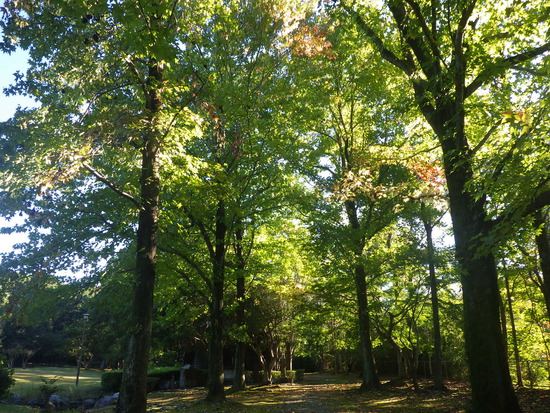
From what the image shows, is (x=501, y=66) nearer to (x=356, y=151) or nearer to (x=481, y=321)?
(x=481, y=321)

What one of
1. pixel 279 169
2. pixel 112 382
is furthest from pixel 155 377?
pixel 279 169

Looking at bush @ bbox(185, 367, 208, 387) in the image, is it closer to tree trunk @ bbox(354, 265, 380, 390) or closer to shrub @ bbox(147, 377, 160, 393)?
shrub @ bbox(147, 377, 160, 393)

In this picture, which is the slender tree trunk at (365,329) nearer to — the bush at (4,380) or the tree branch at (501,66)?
the tree branch at (501,66)

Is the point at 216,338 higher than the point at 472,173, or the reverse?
the point at 472,173

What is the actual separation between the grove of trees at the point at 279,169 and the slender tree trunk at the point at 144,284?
48 mm

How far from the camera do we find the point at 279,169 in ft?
47.8

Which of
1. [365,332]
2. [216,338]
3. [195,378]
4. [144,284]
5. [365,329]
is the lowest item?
[195,378]

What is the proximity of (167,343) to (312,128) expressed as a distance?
14805mm

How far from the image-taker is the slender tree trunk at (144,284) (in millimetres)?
7430

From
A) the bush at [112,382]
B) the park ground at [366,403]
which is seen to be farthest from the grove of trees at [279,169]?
the bush at [112,382]

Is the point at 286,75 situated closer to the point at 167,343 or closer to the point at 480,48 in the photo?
the point at 480,48

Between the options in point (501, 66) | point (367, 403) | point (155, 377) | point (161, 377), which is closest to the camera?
point (501, 66)

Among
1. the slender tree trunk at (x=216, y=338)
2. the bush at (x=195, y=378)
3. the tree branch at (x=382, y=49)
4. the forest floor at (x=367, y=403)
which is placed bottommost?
the bush at (x=195, y=378)

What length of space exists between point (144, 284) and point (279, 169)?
793cm
